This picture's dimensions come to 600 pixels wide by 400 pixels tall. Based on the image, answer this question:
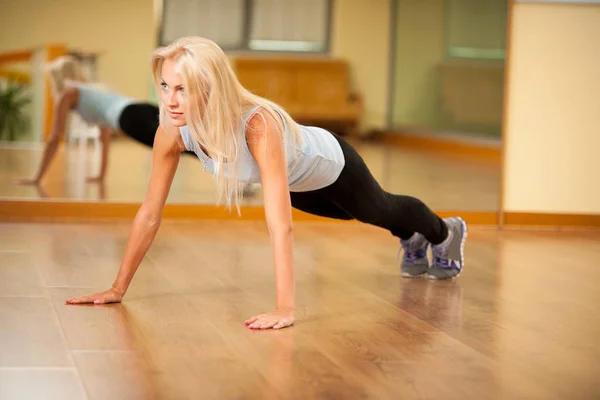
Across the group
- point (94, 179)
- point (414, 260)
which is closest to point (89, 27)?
point (94, 179)

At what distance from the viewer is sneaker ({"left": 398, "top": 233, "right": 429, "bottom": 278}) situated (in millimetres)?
3311

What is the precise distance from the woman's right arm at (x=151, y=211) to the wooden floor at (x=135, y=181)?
1940mm

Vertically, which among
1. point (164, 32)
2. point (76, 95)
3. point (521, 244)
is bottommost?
point (521, 244)

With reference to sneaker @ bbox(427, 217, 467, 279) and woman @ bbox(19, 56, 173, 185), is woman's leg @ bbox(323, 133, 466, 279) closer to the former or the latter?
sneaker @ bbox(427, 217, 467, 279)

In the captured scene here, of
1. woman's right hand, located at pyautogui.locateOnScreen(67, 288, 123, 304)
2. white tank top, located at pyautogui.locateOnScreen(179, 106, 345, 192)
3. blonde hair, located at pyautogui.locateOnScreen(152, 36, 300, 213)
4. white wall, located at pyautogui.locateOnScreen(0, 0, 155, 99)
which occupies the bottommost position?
woman's right hand, located at pyautogui.locateOnScreen(67, 288, 123, 304)

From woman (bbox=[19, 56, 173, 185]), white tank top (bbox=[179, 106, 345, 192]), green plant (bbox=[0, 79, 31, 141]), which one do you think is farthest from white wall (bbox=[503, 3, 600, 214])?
green plant (bbox=[0, 79, 31, 141])

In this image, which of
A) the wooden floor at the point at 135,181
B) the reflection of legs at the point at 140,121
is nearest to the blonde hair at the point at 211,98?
the reflection of legs at the point at 140,121

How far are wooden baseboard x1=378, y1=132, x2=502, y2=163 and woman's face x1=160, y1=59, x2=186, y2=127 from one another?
10.7ft

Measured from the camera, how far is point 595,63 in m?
4.73

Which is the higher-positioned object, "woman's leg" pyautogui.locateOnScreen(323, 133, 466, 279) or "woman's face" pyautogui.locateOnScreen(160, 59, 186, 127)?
"woman's face" pyautogui.locateOnScreen(160, 59, 186, 127)

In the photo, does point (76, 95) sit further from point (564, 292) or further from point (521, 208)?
point (564, 292)

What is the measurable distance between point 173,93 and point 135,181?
2.60 m

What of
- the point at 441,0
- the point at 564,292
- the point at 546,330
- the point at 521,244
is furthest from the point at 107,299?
the point at 441,0

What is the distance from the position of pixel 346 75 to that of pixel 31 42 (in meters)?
1.76
